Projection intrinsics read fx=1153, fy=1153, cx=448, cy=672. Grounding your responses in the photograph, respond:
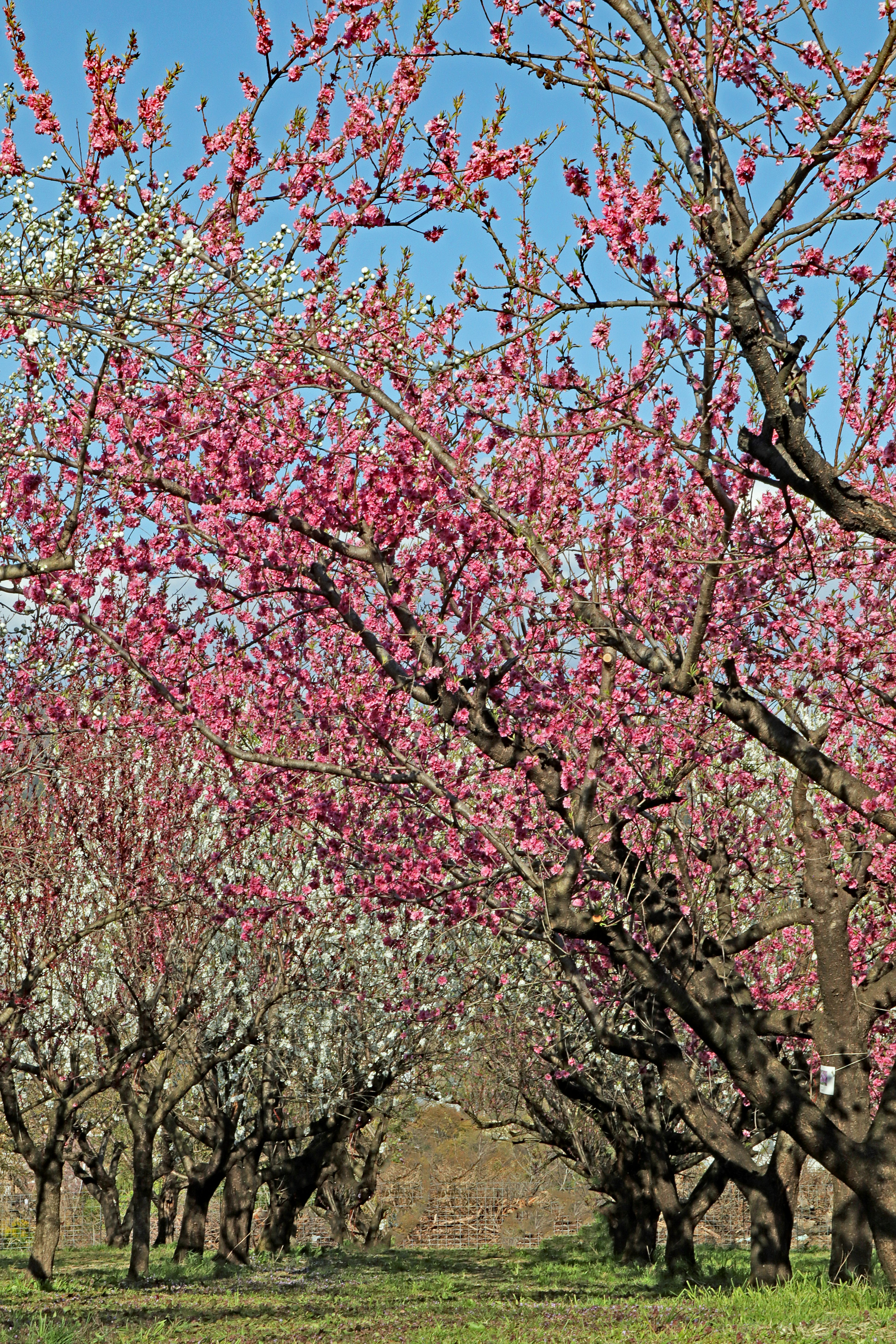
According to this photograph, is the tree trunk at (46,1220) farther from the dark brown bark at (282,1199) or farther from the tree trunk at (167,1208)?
the tree trunk at (167,1208)

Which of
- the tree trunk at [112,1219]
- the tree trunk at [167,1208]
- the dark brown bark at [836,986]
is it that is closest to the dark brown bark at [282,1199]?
the tree trunk at [112,1219]

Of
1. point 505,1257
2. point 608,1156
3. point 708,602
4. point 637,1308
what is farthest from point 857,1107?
point 505,1257

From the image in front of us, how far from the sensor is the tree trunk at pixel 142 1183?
18.6m

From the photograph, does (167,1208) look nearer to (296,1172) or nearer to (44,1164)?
(296,1172)

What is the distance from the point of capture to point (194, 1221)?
24703 mm

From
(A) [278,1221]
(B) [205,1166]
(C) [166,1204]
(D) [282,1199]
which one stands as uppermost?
(B) [205,1166]

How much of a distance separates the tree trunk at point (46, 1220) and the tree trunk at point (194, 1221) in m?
4.34

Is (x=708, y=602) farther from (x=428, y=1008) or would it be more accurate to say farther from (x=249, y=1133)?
(x=249, y=1133)

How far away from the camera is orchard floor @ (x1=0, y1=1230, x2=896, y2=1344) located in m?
10.2

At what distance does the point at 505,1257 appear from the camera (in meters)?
30.5

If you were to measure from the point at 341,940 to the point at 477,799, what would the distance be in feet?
26.2

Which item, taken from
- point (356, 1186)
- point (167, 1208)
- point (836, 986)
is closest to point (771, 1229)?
point (836, 986)

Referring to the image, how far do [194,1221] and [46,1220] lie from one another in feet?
20.0

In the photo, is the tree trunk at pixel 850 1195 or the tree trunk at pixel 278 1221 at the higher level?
the tree trunk at pixel 850 1195
